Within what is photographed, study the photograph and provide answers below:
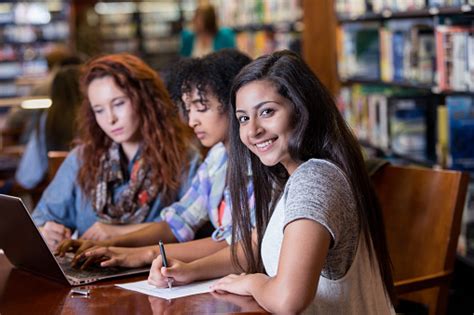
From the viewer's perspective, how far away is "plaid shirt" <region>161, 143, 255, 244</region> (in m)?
2.66

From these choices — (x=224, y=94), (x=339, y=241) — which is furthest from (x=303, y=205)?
(x=224, y=94)

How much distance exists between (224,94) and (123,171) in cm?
58

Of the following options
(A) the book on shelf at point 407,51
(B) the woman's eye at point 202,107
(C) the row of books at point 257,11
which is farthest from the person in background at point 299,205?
(C) the row of books at point 257,11

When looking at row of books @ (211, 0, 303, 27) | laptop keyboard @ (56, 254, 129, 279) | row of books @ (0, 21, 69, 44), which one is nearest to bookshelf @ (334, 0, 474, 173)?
row of books @ (211, 0, 303, 27)

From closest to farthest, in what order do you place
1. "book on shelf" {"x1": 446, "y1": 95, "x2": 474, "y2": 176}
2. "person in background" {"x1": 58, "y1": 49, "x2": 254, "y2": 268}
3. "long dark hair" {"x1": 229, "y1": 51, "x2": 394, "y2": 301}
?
"long dark hair" {"x1": 229, "y1": 51, "x2": 394, "y2": 301}, "person in background" {"x1": 58, "y1": 49, "x2": 254, "y2": 268}, "book on shelf" {"x1": 446, "y1": 95, "x2": 474, "y2": 176}

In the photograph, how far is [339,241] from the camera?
1.96m

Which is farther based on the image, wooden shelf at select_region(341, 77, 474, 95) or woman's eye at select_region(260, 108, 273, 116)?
wooden shelf at select_region(341, 77, 474, 95)

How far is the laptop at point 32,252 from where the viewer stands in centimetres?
222

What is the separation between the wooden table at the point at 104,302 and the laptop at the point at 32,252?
0.03m

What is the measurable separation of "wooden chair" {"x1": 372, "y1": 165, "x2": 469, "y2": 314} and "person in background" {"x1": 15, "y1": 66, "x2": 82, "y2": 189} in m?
2.62

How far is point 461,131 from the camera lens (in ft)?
14.2

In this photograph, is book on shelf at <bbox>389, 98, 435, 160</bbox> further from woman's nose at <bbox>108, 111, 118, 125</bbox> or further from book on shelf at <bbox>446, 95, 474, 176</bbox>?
woman's nose at <bbox>108, 111, 118, 125</bbox>

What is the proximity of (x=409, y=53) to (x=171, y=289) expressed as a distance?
318cm

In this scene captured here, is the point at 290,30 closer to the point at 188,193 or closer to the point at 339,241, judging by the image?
the point at 188,193
